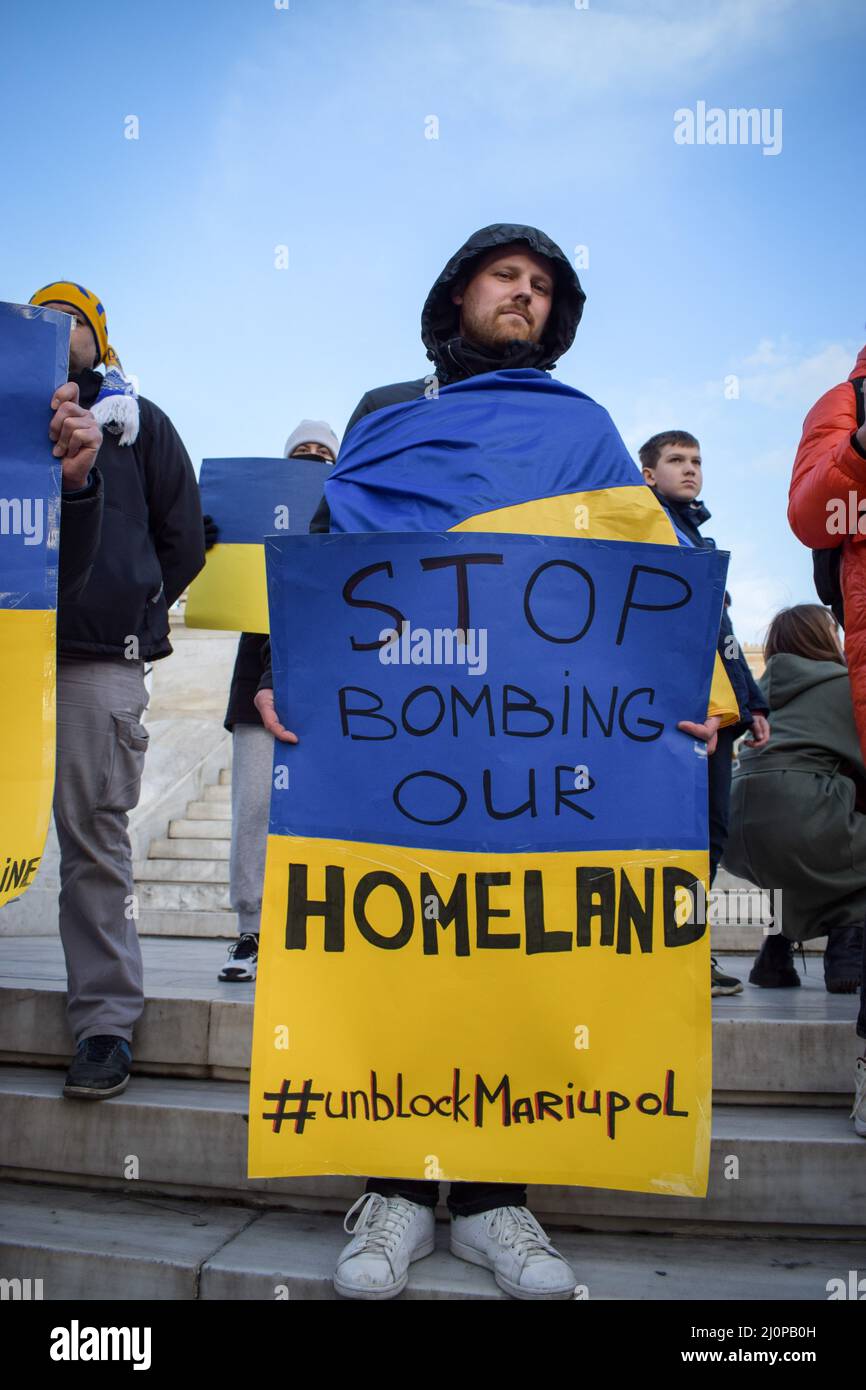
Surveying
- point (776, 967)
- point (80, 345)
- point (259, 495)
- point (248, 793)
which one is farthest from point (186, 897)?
point (80, 345)

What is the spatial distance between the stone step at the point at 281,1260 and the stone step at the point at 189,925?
3749mm

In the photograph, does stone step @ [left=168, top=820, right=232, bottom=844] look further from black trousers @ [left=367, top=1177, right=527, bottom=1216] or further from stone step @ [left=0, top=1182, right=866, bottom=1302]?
black trousers @ [left=367, top=1177, right=527, bottom=1216]

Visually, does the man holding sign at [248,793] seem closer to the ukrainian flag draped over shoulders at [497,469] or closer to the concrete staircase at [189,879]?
the ukrainian flag draped over shoulders at [497,469]

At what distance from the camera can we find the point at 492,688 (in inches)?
85.0

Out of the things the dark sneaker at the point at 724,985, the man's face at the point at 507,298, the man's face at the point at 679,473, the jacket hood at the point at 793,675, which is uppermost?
the man's face at the point at 507,298

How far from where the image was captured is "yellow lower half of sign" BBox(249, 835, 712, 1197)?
2000 mm

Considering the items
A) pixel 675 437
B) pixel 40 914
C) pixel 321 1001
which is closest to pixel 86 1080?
pixel 321 1001

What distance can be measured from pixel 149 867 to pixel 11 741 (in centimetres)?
537

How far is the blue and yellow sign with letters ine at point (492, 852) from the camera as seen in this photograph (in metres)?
2.01

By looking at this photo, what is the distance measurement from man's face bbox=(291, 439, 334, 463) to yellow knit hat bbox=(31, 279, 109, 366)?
60.7 inches

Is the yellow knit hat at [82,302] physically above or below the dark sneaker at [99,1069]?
above

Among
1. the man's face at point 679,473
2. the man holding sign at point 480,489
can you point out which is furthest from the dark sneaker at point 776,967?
the man holding sign at point 480,489

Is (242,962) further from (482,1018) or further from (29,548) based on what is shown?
(29,548)

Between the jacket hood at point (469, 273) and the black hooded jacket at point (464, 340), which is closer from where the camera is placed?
the black hooded jacket at point (464, 340)
